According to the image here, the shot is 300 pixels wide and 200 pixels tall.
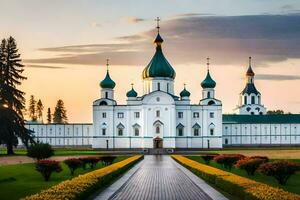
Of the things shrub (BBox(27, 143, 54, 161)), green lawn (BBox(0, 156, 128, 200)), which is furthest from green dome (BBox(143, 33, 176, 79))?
green lawn (BBox(0, 156, 128, 200))

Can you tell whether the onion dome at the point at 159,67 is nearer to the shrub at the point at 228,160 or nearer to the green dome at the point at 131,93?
the green dome at the point at 131,93

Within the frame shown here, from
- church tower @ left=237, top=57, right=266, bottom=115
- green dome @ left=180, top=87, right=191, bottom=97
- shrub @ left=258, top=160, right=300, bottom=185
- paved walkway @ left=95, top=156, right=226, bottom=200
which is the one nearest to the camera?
paved walkway @ left=95, top=156, right=226, bottom=200

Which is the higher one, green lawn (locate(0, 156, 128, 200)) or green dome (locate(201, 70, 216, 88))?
green dome (locate(201, 70, 216, 88))

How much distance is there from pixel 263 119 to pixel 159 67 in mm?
36488

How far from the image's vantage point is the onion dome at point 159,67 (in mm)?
100562

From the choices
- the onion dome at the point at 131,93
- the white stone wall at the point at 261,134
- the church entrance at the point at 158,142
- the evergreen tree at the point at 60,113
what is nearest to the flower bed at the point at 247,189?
the church entrance at the point at 158,142

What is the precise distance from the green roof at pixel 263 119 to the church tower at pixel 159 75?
1156 inches

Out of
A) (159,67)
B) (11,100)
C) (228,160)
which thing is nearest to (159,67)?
(159,67)

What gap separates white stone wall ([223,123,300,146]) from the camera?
124 meters

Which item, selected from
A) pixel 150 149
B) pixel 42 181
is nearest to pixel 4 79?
pixel 150 149

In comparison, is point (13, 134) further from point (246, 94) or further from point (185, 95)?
point (246, 94)

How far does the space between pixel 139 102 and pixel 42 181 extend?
229 ft

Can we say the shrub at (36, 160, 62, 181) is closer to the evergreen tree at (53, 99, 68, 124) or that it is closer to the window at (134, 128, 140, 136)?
the window at (134, 128, 140, 136)

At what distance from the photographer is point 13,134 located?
230 feet
